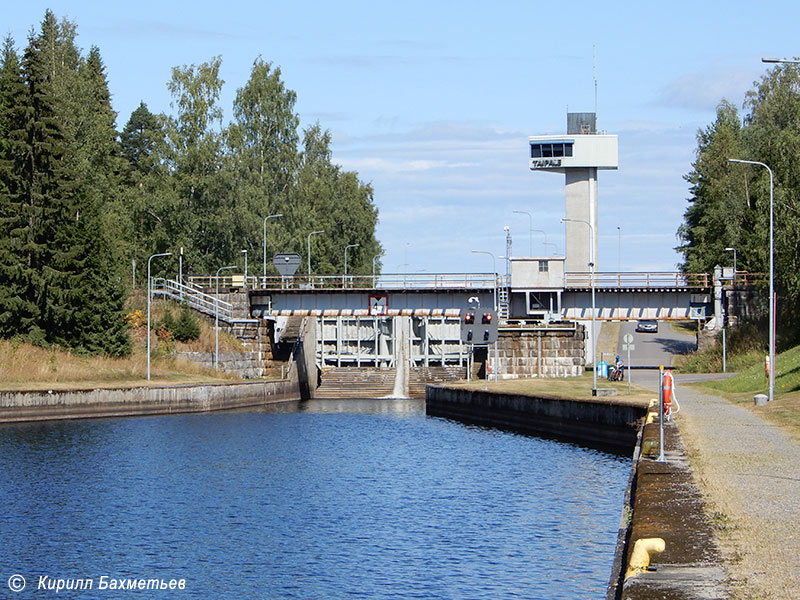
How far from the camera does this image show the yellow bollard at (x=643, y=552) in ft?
53.3

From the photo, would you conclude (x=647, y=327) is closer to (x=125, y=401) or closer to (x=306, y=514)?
(x=125, y=401)

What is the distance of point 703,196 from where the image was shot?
11269 cm

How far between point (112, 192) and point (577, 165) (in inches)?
1503

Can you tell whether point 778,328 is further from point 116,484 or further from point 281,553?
point 281,553

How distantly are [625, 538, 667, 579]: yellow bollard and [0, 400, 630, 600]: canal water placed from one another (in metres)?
6.37

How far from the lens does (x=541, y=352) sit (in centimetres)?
7688

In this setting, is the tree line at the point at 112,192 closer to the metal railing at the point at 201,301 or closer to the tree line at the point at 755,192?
the metal railing at the point at 201,301

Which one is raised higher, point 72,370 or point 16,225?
point 16,225

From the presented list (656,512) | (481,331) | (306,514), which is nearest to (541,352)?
(481,331)

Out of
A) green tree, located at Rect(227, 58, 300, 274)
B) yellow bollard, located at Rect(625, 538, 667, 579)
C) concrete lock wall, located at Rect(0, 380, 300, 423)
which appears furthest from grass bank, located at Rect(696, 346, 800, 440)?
green tree, located at Rect(227, 58, 300, 274)

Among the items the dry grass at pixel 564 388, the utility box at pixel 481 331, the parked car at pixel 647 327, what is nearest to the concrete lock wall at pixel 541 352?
the dry grass at pixel 564 388

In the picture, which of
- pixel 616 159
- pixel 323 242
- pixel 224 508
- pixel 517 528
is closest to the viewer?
pixel 517 528

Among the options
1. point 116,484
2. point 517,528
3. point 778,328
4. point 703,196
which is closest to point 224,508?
point 116,484

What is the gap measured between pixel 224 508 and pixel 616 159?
65.1 metres
